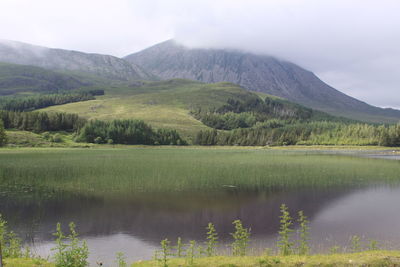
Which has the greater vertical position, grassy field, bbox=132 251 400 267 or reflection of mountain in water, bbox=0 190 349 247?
grassy field, bbox=132 251 400 267

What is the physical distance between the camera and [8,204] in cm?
3619

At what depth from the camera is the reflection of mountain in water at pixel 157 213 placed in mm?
28062

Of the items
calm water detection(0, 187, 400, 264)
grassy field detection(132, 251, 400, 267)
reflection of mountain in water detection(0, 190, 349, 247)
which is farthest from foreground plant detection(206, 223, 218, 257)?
reflection of mountain in water detection(0, 190, 349, 247)

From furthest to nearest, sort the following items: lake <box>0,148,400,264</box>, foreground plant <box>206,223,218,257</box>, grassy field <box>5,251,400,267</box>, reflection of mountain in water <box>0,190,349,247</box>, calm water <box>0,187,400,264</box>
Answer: reflection of mountain in water <box>0,190,349,247</box>, lake <box>0,148,400,264</box>, calm water <box>0,187,400,264</box>, foreground plant <box>206,223,218,257</box>, grassy field <box>5,251,400,267</box>

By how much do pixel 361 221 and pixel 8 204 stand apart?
36.7 meters

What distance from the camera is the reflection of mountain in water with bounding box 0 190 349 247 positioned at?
1105 inches

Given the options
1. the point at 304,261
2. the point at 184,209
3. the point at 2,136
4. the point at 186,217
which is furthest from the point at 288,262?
the point at 2,136

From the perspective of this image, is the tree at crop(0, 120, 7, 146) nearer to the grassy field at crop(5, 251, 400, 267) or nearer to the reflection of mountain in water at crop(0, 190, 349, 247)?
the reflection of mountain in water at crop(0, 190, 349, 247)

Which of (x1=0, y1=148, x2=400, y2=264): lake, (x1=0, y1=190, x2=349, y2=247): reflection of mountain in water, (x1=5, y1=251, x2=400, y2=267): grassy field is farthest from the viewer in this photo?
(x1=0, y1=190, x2=349, y2=247): reflection of mountain in water

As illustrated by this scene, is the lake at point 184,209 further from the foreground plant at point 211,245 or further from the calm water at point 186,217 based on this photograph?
the foreground plant at point 211,245

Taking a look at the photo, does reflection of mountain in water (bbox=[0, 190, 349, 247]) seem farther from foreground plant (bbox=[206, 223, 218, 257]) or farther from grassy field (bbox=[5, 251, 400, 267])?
grassy field (bbox=[5, 251, 400, 267])

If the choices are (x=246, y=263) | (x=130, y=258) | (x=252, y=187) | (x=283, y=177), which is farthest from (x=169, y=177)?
(x=246, y=263)

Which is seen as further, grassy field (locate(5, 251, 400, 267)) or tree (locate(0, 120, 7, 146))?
tree (locate(0, 120, 7, 146))

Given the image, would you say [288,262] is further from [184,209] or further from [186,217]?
[184,209]
